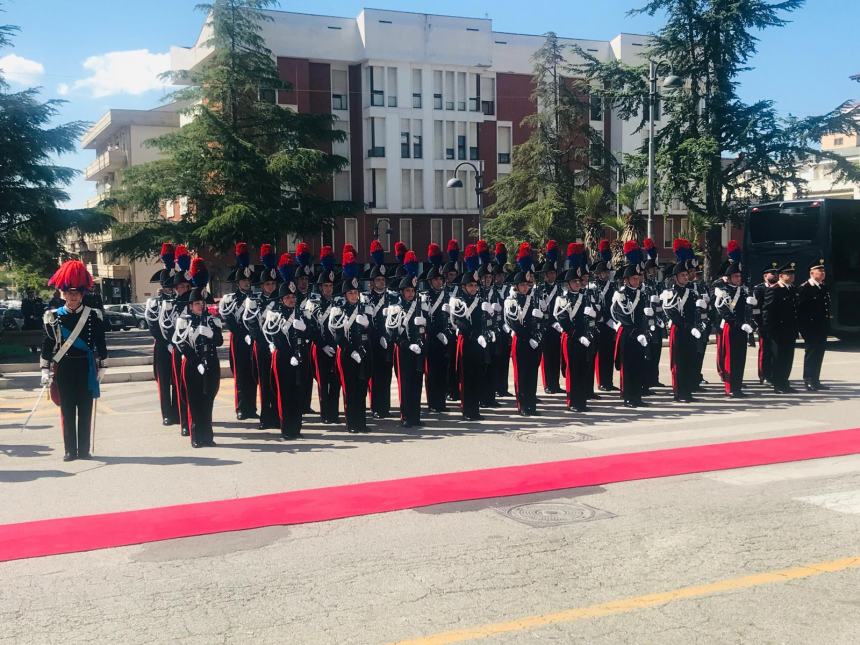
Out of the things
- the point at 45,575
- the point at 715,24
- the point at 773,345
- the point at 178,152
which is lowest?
the point at 45,575

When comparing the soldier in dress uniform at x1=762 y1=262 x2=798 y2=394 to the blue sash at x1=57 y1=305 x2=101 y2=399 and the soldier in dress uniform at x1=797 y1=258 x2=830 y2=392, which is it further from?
the blue sash at x1=57 y1=305 x2=101 y2=399

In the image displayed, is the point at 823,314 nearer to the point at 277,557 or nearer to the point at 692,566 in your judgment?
the point at 692,566

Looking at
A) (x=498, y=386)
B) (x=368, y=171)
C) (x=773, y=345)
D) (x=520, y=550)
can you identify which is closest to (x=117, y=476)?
(x=520, y=550)

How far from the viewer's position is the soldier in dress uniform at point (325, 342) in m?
11.5

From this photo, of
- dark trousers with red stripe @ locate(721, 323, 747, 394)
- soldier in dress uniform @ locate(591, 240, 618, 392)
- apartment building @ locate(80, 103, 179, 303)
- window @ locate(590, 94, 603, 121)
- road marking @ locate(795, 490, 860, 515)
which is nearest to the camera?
road marking @ locate(795, 490, 860, 515)

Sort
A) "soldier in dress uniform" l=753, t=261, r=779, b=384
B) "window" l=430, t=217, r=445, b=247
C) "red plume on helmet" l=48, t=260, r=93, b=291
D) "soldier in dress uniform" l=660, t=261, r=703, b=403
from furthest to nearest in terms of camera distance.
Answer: "window" l=430, t=217, r=445, b=247
"soldier in dress uniform" l=753, t=261, r=779, b=384
"soldier in dress uniform" l=660, t=261, r=703, b=403
"red plume on helmet" l=48, t=260, r=93, b=291

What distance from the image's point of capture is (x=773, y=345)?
14.7m

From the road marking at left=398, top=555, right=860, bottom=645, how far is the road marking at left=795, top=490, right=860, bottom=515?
4.30ft

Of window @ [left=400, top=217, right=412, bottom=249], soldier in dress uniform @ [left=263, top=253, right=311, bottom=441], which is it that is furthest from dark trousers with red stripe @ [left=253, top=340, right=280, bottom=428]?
window @ [left=400, top=217, right=412, bottom=249]

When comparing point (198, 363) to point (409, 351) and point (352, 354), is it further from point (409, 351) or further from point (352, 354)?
point (409, 351)

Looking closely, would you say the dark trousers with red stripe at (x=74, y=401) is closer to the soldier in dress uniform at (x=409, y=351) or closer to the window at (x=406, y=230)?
the soldier in dress uniform at (x=409, y=351)

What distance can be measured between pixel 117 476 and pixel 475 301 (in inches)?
209

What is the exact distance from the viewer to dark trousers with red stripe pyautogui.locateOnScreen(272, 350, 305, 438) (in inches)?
431

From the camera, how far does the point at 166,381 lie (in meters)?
12.1
